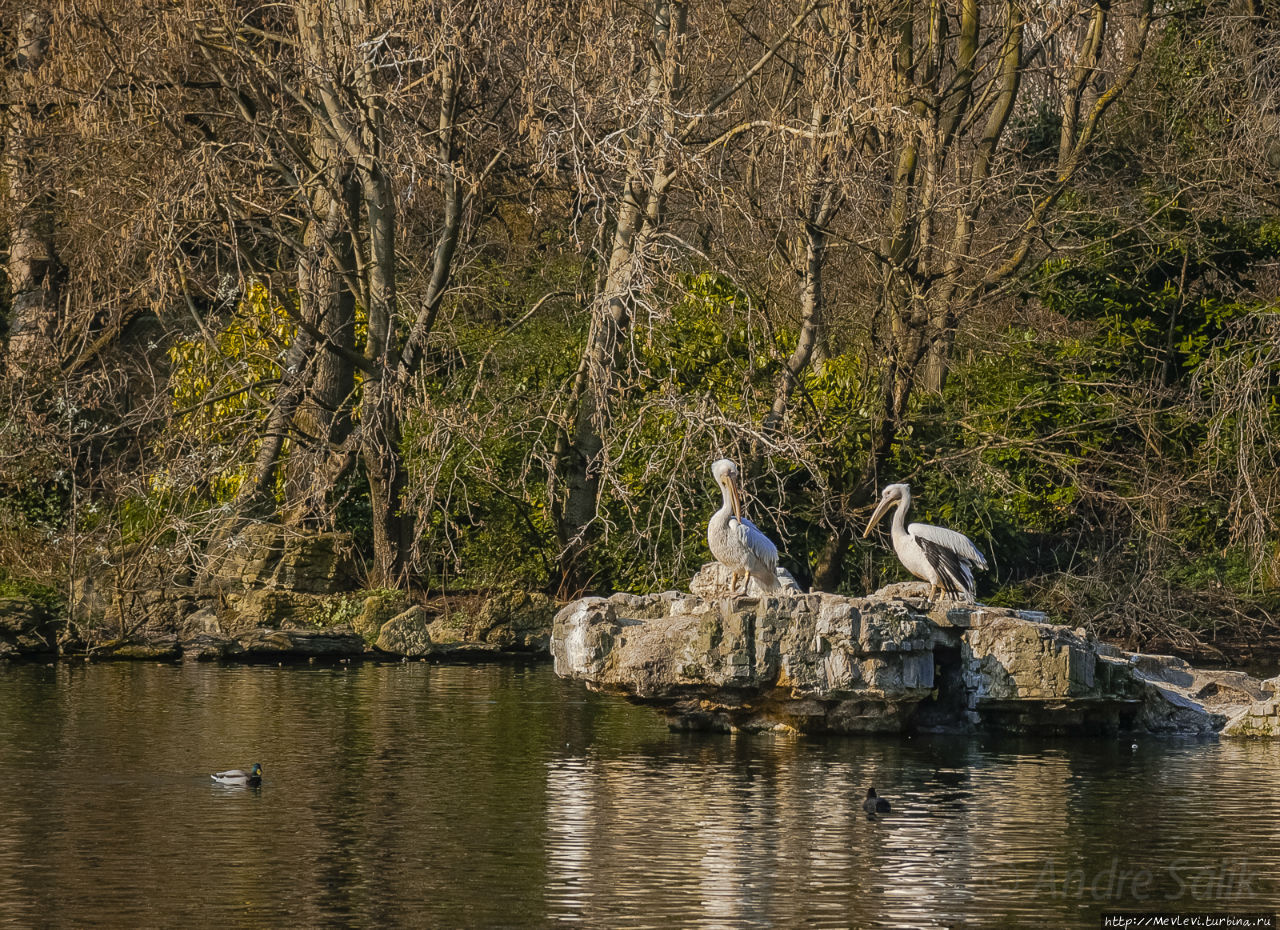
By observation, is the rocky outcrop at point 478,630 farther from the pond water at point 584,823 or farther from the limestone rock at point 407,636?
the pond water at point 584,823

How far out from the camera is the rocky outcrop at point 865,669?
46.4 ft

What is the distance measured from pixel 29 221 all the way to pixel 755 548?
16.0m

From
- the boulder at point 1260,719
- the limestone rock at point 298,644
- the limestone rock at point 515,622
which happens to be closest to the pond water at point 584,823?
the boulder at point 1260,719

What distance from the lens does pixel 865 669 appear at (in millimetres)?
14180

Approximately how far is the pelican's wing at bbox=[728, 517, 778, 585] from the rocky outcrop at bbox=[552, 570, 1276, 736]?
1.70ft

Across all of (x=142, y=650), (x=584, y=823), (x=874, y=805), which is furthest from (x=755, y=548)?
(x=142, y=650)

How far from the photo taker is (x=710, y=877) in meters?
9.60

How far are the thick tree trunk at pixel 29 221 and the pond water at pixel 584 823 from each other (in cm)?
923

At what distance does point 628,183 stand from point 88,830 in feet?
34.9

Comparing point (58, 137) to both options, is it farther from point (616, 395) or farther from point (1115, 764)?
point (1115, 764)

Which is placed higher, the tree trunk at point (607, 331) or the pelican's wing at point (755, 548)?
the tree trunk at point (607, 331)

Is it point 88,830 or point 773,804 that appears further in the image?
point 773,804

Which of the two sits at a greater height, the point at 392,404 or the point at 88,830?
the point at 392,404

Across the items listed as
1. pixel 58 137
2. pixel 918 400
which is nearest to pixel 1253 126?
pixel 918 400
